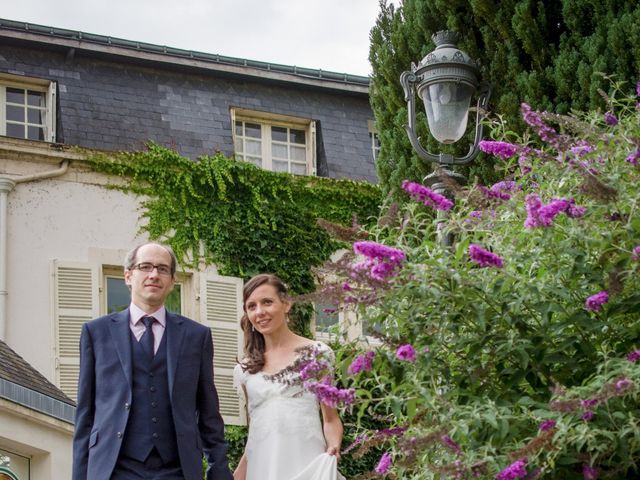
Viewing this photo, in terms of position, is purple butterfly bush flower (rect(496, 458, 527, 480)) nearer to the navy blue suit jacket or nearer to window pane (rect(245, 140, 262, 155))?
the navy blue suit jacket

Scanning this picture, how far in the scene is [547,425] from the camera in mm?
4438

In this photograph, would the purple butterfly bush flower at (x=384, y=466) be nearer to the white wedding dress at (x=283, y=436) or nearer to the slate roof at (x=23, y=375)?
the white wedding dress at (x=283, y=436)

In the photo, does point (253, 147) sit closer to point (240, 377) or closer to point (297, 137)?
point (297, 137)

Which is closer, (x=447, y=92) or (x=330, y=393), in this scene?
(x=330, y=393)

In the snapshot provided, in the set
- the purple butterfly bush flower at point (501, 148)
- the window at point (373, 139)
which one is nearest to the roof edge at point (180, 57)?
the window at point (373, 139)

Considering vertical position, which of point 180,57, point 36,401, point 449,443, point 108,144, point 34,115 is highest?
point 180,57

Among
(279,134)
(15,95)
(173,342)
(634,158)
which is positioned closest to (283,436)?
(173,342)

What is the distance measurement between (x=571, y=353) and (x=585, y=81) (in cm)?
517

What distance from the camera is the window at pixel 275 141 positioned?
19.8 m

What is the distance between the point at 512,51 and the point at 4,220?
8760 mm

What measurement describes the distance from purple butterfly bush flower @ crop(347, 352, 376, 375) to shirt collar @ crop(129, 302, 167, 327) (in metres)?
1.24

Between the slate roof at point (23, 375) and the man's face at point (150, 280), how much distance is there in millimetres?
8507

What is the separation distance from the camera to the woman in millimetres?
6367

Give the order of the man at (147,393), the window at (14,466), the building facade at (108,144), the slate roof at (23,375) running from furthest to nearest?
the building facade at (108,144) < the slate roof at (23,375) < the window at (14,466) < the man at (147,393)
